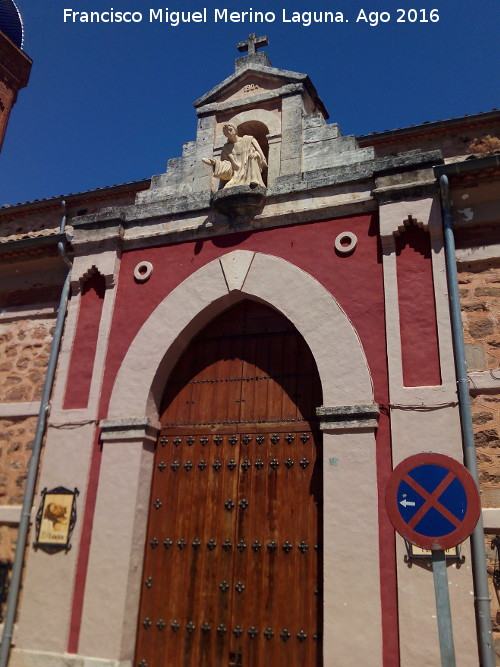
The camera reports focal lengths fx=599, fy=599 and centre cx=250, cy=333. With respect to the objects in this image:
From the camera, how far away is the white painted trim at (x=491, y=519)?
5102 mm

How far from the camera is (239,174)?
25.0ft

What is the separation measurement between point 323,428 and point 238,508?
131 centimetres

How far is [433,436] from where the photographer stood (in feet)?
18.1

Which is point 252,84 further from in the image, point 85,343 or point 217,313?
point 85,343

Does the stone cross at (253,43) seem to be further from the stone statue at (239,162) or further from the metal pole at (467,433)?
the metal pole at (467,433)

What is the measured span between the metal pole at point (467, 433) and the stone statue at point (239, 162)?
2.44 meters

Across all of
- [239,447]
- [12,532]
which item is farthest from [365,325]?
[12,532]

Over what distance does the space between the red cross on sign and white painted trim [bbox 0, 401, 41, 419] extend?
5228 mm

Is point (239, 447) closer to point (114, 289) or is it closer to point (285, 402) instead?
point (285, 402)

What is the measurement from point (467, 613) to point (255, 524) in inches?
86.9

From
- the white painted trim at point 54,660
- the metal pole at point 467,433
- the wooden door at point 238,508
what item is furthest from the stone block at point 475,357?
the white painted trim at point 54,660

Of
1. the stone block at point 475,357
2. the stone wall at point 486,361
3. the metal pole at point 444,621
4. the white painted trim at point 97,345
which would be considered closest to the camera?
the metal pole at point 444,621

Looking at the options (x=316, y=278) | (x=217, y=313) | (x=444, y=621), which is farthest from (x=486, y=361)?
(x=217, y=313)

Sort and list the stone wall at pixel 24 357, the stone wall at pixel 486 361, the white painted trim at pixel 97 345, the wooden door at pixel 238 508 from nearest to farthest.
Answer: the stone wall at pixel 486 361, the wooden door at pixel 238 508, the white painted trim at pixel 97 345, the stone wall at pixel 24 357
